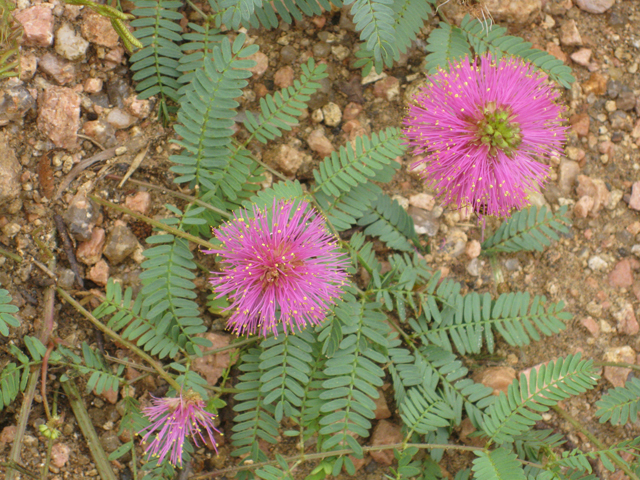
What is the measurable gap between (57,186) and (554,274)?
273 centimetres

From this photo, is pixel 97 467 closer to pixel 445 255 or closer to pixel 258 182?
pixel 258 182

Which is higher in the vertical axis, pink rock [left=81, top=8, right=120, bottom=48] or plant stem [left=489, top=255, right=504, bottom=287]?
pink rock [left=81, top=8, right=120, bottom=48]

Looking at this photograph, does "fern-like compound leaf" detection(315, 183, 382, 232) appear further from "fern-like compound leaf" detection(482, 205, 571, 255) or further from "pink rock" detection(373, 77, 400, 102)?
"fern-like compound leaf" detection(482, 205, 571, 255)

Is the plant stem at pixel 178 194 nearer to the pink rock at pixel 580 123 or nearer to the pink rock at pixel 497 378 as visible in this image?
the pink rock at pixel 497 378

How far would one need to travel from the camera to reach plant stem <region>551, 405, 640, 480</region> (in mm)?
2629

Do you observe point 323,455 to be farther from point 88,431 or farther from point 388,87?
point 388,87

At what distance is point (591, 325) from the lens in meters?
3.10

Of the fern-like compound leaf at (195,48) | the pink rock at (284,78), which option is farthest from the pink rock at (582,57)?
the fern-like compound leaf at (195,48)

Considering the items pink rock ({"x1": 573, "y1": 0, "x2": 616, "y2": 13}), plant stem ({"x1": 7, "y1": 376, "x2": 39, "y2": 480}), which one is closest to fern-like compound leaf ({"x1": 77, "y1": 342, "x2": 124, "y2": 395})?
plant stem ({"x1": 7, "y1": 376, "x2": 39, "y2": 480})

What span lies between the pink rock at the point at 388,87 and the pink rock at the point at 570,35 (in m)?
1.11

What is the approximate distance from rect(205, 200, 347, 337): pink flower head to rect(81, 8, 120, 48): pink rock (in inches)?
45.8

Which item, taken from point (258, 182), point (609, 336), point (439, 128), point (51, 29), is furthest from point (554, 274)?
point (51, 29)

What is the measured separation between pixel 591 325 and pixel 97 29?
3093 mm

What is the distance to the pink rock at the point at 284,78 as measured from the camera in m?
3.02
